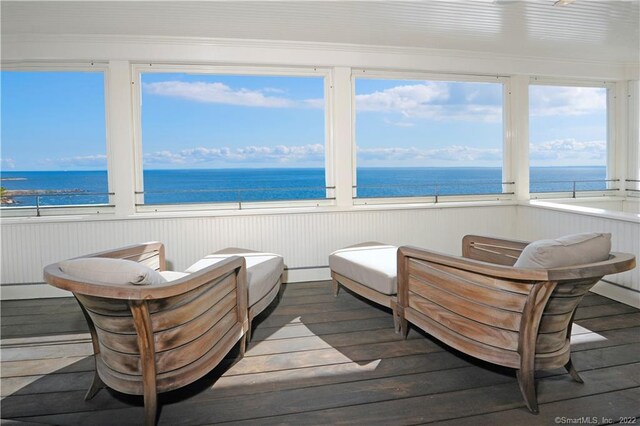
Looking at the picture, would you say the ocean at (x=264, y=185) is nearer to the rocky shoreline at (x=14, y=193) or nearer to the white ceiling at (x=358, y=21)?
the rocky shoreline at (x=14, y=193)

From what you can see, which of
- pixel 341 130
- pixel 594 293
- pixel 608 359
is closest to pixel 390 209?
pixel 341 130

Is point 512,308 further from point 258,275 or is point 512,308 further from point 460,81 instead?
point 460,81

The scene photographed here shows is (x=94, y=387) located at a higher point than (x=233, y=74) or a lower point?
lower

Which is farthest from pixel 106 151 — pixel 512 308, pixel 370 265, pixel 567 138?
pixel 567 138

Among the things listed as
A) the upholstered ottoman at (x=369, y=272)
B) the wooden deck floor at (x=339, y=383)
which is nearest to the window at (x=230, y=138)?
the upholstered ottoman at (x=369, y=272)

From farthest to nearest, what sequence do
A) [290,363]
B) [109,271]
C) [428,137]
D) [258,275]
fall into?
[428,137] < [258,275] < [290,363] < [109,271]

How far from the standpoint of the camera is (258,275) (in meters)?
2.82

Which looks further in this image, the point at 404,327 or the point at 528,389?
the point at 404,327

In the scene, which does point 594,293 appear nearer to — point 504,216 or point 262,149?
point 504,216

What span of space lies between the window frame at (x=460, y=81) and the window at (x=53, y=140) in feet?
7.92

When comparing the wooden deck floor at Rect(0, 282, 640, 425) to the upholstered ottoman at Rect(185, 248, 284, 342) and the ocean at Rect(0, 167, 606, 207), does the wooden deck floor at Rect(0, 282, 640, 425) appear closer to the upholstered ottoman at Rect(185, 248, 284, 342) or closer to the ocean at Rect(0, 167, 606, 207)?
the upholstered ottoman at Rect(185, 248, 284, 342)

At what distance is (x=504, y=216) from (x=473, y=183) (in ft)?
1.62

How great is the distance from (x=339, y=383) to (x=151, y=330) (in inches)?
38.2

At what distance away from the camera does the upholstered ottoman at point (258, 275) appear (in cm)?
266
